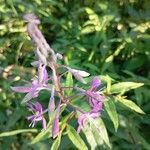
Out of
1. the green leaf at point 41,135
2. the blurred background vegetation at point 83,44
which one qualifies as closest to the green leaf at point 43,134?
the green leaf at point 41,135

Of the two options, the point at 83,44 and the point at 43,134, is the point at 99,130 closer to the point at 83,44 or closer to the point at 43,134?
the point at 43,134

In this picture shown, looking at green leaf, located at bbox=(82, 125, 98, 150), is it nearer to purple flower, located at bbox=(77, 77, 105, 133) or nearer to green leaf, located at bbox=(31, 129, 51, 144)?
green leaf, located at bbox=(31, 129, 51, 144)

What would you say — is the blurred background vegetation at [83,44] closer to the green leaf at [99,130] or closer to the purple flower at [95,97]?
the green leaf at [99,130]

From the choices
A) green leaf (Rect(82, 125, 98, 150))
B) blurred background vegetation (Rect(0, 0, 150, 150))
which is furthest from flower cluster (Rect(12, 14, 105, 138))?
blurred background vegetation (Rect(0, 0, 150, 150))

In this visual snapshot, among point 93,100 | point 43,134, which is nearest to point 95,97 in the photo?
point 93,100

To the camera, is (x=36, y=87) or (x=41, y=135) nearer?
(x=36, y=87)

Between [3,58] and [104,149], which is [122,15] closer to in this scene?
[3,58]

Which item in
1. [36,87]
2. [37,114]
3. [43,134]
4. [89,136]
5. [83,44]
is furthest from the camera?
[83,44]

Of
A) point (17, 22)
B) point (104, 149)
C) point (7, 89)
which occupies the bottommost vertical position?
point (104, 149)

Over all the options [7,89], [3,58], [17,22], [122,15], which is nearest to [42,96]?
[7,89]
